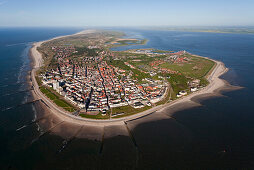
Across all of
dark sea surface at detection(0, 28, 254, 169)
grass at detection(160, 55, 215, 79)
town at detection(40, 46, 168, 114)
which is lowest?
dark sea surface at detection(0, 28, 254, 169)

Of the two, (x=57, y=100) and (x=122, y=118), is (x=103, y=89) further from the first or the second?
(x=122, y=118)

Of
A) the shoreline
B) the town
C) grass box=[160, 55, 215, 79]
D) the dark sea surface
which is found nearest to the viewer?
the dark sea surface

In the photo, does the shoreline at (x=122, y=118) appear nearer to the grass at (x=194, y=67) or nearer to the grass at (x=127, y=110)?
the grass at (x=127, y=110)

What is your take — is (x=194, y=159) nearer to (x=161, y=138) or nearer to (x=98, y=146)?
(x=161, y=138)

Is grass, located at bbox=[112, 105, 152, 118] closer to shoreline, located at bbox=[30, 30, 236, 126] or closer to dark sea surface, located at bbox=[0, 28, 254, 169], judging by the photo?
shoreline, located at bbox=[30, 30, 236, 126]

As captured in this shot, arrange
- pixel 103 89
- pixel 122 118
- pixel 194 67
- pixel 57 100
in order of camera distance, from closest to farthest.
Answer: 1. pixel 122 118
2. pixel 57 100
3. pixel 103 89
4. pixel 194 67

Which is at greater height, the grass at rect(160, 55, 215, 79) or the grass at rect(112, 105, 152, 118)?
the grass at rect(160, 55, 215, 79)

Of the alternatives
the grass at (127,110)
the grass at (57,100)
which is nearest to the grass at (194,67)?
the grass at (127,110)

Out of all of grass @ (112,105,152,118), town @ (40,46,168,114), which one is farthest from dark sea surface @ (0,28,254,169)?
town @ (40,46,168,114)

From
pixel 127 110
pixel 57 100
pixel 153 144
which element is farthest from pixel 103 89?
pixel 153 144

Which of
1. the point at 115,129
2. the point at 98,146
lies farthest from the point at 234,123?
the point at 98,146

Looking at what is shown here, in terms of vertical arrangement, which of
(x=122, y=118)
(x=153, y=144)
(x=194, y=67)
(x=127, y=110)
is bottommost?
(x=153, y=144)
